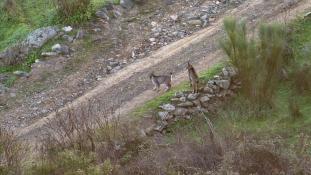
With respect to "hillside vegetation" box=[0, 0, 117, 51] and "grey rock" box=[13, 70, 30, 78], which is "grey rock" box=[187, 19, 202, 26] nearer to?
"hillside vegetation" box=[0, 0, 117, 51]

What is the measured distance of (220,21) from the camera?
14.0 meters

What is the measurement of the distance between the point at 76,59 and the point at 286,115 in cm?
479

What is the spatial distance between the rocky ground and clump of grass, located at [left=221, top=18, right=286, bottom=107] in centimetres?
257

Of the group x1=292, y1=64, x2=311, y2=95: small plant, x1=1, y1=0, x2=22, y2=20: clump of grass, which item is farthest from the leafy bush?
x1=292, y1=64, x2=311, y2=95: small plant

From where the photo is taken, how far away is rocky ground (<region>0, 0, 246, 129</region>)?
40.9 ft

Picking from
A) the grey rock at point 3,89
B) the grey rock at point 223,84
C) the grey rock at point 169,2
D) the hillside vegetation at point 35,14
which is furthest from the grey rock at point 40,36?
the grey rock at point 223,84

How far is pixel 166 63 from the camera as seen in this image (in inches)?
506

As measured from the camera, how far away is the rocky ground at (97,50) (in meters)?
12.5

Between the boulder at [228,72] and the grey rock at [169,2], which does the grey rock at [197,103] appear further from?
the grey rock at [169,2]

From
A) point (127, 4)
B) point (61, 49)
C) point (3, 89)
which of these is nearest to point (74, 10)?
point (61, 49)

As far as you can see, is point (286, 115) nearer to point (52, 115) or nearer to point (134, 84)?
point (134, 84)

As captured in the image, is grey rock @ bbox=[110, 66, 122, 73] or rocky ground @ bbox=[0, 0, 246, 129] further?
grey rock @ bbox=[110, 66, 122, 73]

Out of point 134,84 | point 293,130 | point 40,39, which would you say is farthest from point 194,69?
point 40,39

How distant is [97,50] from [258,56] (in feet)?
13.7
